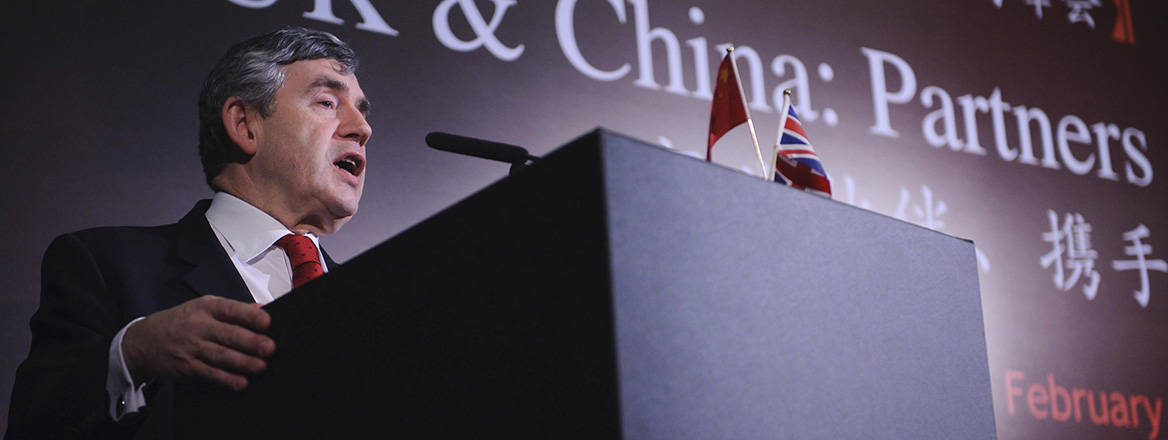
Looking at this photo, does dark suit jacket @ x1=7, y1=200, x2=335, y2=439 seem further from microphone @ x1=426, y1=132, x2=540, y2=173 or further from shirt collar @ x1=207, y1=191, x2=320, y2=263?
microphone @ x1=426, y1=132, x2=540, y2=173

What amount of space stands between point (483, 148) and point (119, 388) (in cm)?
43

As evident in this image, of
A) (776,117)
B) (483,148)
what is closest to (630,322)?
(483,148)

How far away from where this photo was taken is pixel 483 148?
115cm

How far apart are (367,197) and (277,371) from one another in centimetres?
105

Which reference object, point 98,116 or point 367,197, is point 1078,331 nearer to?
point 367,197

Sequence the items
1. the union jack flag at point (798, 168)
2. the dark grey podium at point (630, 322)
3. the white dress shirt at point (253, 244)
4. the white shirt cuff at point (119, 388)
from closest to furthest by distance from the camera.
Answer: the dark grey podium at point (630, 322) → the white shirt cuff at point (119, 388) → the union jack flag at point (798, 168) → the white dress shirt at point (253, 244)

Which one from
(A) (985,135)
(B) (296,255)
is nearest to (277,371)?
(B) (296,255)

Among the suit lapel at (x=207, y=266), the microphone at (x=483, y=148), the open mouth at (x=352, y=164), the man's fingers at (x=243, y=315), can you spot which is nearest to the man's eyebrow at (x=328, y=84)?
the open mouth at (x=352, y=164)

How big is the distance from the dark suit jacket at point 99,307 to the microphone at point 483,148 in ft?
1.03

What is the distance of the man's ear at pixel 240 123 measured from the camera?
5.32 ft

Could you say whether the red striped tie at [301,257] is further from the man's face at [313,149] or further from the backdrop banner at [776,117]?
the backdrop banner at [776,117]

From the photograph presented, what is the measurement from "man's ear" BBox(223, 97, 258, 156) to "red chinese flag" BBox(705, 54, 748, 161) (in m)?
0.70

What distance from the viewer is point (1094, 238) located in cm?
283

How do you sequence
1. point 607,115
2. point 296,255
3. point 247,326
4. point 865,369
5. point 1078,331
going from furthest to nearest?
point 1078,331, point 607,115, point 296,255, point 247,326, point 865,369
